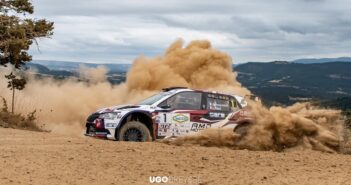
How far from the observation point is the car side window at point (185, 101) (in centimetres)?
1344

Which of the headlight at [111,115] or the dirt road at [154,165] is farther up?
the headlight at [111,115]

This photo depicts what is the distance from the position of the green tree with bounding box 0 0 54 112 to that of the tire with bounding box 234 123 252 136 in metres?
10.7

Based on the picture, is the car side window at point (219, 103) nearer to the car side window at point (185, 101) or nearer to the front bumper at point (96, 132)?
the car side window at point (185, 101)

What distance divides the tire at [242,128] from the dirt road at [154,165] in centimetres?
234

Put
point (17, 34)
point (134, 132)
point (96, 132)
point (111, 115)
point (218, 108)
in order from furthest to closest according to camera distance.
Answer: point (17, 34) → point (218, 108) → point (96, 132) → point (111, 115) → point (134, 132)

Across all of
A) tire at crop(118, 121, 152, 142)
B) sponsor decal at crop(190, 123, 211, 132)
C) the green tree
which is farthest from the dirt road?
the green tree

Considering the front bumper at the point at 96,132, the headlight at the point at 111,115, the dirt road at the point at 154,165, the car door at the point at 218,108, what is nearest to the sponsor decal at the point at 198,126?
the car door at the point at 218,108

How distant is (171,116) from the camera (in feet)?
43.6

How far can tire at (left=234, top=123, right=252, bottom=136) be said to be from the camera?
1308 centimetres

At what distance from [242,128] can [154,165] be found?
16.0 feet

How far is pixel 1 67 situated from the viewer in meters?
22.7

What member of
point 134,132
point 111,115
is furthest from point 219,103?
point 111,115

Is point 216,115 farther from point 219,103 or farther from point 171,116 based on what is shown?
point 171,116

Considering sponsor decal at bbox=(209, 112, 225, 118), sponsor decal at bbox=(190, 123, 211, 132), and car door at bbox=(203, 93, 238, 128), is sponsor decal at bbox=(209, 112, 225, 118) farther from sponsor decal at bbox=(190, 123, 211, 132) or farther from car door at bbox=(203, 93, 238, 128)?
sponsor decal at bbox=(190, 123, 211, 132)
